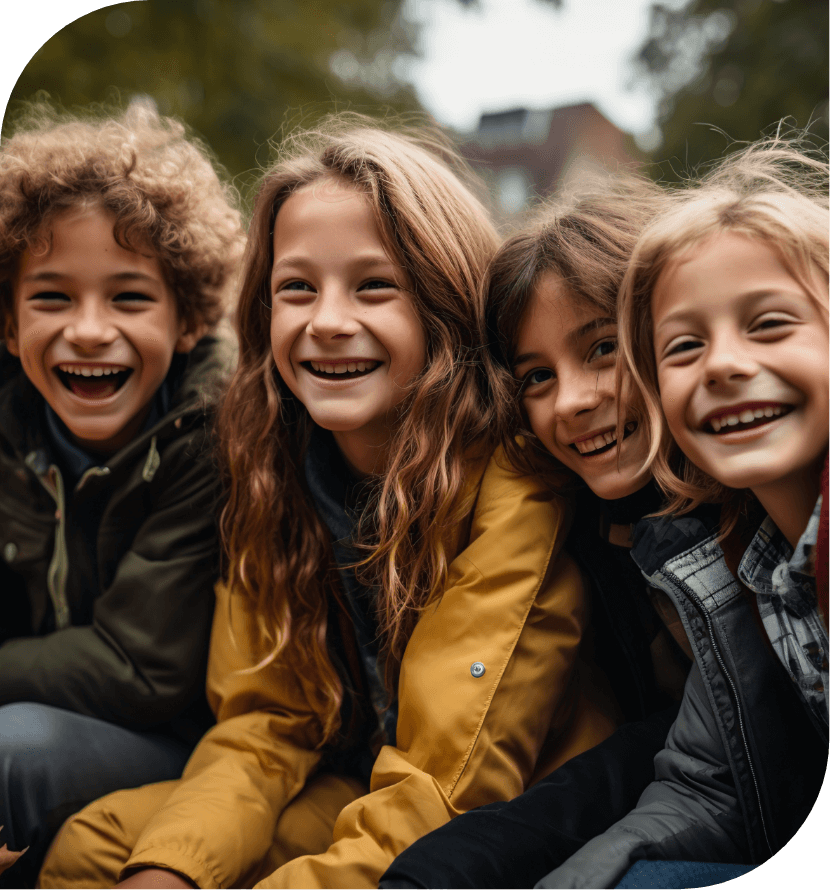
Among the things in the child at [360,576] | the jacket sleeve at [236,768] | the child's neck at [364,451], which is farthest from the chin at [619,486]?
the jacket sleeve at [236,768]

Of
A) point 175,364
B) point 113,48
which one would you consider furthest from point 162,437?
point 113,48

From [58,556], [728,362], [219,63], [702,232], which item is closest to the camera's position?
[728,362]

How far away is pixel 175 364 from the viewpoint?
1.88 metres

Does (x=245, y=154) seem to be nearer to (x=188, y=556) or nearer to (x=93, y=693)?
(x=188, y=556)

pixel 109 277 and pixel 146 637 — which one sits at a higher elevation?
pixel 109 277

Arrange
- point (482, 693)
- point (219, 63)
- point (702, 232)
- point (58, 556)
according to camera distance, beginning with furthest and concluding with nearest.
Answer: point (219, 63) → point (58, 556) → point (482, 693) → point (702, 232)

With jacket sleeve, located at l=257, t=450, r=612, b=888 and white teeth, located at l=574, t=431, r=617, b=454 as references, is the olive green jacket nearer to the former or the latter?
jacket sleeve, located at l=257, t=450, r=612, b=888

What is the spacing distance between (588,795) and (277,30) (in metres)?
2.27

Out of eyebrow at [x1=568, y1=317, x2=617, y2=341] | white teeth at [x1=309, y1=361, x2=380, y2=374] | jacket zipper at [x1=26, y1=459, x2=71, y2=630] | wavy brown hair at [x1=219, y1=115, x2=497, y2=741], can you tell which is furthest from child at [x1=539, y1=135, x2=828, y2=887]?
jacket zipper at [x1=26, y1=459, x2=71, y2=630]

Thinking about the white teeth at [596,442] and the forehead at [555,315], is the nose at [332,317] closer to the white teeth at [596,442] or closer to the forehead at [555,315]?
the forehead at [555,315]

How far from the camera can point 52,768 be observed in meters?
1.54

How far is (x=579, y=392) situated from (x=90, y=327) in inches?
38.5

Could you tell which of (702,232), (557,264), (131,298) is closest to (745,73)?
(557,264)

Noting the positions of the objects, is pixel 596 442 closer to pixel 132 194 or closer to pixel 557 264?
pixel 557 264
